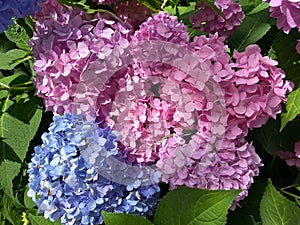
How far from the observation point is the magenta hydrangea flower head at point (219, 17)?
1271 mm

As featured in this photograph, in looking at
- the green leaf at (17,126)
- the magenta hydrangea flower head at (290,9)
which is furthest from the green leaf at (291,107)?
the green leaf at (17,126)

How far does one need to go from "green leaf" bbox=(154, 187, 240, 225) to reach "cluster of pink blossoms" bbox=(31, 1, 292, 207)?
9 cm

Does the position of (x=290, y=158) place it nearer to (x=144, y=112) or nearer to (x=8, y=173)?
(x=144, y=112)

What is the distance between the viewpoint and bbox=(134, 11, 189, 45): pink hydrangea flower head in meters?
1.12

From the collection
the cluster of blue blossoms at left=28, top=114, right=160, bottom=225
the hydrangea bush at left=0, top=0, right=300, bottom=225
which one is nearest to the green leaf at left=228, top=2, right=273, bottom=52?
the hydrangea bush at left=0, top=0, right=300, bottom=225

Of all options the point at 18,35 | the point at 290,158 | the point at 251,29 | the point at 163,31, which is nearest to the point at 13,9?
the point at 163,31

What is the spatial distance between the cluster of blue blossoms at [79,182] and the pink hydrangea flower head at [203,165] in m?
0.05

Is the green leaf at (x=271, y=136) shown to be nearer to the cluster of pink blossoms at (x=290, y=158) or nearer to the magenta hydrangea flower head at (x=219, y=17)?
the cluster of pink blossoms at (x=290, y=158)

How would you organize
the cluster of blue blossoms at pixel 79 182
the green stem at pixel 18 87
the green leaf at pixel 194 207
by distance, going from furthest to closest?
1. the green stem at pixel 18 87
2. the cluster of blue blossoms at pixel 79 182
3. the green leaf at pixel 194 207

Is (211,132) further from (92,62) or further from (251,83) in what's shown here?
(92,62)

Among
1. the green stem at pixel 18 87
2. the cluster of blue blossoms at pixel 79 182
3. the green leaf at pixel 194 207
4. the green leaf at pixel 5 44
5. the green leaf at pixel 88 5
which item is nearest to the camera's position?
the green leaf at pixel 194 207

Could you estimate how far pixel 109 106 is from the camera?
1.15m

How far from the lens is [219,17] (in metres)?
1.29

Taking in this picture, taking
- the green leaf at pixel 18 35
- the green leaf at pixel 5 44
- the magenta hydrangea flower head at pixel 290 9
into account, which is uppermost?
the magenta hydrangea flower head at pixel 290 9
